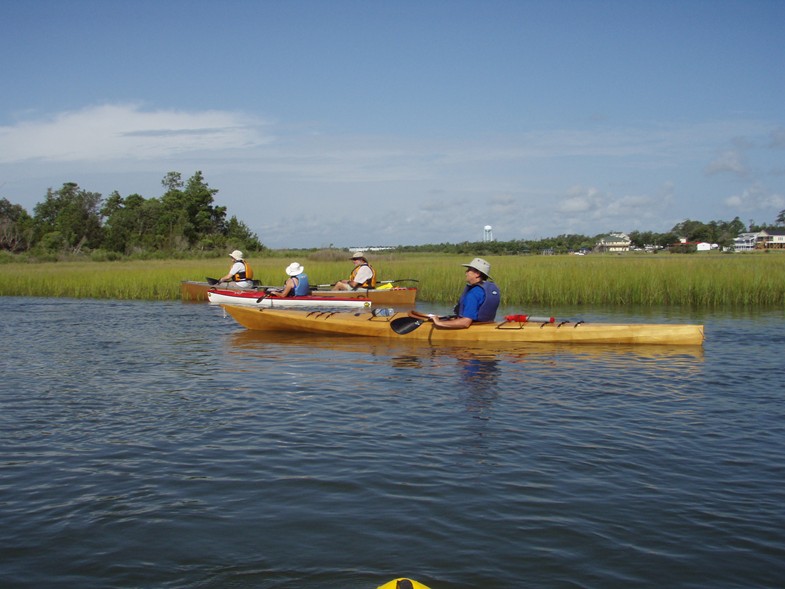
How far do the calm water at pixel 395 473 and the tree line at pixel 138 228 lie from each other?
37716 mm

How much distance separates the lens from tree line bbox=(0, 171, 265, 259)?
47688 millimetres

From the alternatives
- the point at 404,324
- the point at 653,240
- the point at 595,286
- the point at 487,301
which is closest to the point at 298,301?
the point at 404,324

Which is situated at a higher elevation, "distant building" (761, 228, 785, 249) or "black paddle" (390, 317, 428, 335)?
"distant building" (761, 228, 785, 249)

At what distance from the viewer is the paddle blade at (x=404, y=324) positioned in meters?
11.7

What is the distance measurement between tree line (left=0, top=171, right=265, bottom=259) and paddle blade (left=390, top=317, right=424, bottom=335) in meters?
34.6

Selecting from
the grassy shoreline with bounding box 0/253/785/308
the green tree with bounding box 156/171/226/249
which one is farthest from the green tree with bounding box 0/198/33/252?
the grassy shoreline with bounding box 0/253/785/308

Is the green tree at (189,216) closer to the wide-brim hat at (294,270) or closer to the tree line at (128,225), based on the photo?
the tree line at (128,225)

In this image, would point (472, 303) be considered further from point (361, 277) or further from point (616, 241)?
point (616, 241)

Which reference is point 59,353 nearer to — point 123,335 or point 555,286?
point 123,335

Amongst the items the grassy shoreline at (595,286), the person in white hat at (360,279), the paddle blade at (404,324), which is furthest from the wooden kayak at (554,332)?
the grassy shoreline at (595,286)

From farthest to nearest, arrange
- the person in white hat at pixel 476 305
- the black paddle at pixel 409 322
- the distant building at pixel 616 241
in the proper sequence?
the distant building at pixel 616 241, the black paddle at pixel 409 322, the person in white hat at pixel 476 305

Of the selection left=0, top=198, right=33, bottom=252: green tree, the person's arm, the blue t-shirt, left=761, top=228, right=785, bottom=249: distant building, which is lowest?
the blue t-shirt

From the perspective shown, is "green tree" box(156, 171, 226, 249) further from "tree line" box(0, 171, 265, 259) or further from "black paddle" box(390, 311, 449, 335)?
"black paddle" box(390, 311, 449, 335)

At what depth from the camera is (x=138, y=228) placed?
166 feet
